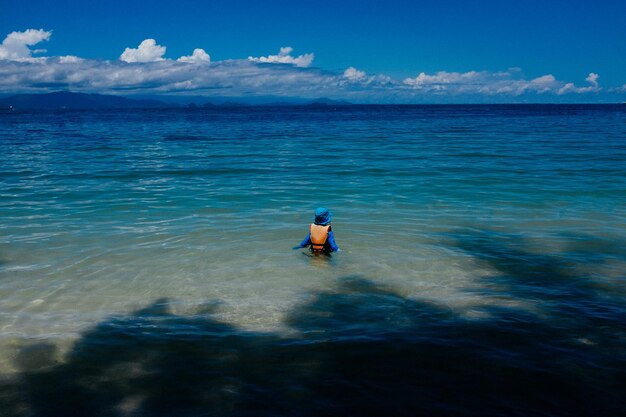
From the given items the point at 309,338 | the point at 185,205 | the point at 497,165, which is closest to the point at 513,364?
the point at 309,338

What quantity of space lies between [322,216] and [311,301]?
2704 millimetres

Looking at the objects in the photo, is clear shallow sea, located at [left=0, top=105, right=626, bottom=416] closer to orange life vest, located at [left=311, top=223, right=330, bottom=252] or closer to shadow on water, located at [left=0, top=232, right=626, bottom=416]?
shadow on water, located at [left=0, top=232, right=626, bottom=416]

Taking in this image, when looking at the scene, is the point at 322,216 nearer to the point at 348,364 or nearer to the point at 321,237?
the point at 321,237

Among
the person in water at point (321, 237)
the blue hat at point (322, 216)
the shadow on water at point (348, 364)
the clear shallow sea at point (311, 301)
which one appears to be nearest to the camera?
the shadow on water at point (348, 364)

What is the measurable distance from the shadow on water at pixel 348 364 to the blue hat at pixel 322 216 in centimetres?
267

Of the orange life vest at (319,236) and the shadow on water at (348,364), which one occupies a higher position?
the orange life vest at (319,236)

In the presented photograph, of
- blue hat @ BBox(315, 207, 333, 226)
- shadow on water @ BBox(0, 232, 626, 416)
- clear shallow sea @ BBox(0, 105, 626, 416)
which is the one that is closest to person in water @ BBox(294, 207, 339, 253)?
blue hat @ BBox(315, 207, 333, 226)

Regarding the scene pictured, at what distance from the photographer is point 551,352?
651 centimetres

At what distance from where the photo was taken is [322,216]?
10.9 m

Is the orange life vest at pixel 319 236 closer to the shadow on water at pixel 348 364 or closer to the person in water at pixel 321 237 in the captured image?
the person in water at pixel 321 237

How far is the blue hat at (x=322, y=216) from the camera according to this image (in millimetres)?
10758

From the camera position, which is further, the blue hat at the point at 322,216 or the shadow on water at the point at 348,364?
the blue hat at the point at 322,216

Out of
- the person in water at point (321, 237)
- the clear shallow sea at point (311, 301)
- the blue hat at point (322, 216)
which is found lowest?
the clear shallow sea at point (311, 301)

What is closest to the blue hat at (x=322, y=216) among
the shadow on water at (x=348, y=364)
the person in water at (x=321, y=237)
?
the person in water at (x=321, y=237)
